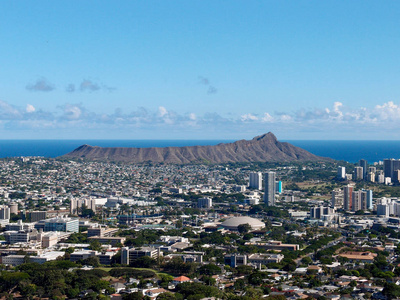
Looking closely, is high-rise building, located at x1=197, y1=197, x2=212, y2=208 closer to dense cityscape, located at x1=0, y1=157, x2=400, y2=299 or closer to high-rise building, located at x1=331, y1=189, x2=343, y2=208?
dense cityscape, located at x1=0, y1=157, x2=400, y2=299

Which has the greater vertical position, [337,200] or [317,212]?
[337,200]

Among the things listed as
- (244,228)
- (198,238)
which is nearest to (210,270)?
(198,238)

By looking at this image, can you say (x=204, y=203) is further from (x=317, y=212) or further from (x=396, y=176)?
(x=396, y=176)

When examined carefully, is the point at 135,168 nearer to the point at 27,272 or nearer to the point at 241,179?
the point at 241,179

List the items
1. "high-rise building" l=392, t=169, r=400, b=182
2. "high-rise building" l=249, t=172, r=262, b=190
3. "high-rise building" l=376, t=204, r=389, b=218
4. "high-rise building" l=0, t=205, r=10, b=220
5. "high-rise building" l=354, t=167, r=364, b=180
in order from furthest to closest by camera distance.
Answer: "high-rise building" l=354, t=167, r=364, b=180, "high-rise building" l=392, t=169, r=400, b=182, "high-rise building" l=249, t=172, r=262, b=190, "high-rise building" l=376, t=204, r=389, b=218, "high-rise building" l=0, t=205, r=10, b=220

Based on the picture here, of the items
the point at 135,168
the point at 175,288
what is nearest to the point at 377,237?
the point at 175,288

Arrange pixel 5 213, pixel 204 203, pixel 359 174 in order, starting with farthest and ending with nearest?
pixel 359 174 < pixel 204 203 < pixel 5 213

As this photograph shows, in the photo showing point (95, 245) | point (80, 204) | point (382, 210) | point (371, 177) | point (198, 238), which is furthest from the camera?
point (371, 177)

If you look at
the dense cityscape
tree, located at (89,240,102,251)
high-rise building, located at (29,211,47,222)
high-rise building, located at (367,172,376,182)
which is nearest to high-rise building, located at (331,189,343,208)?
the dense cityscape
